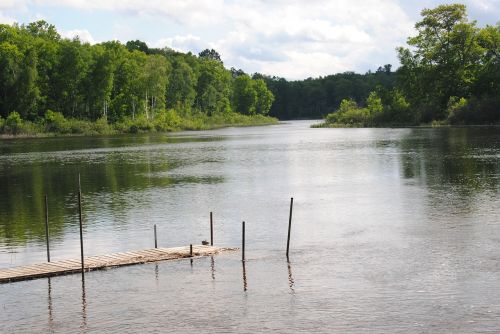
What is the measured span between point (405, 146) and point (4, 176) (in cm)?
4343

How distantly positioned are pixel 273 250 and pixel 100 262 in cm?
654

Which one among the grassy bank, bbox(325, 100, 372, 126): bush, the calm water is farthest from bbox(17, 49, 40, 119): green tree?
the calm water

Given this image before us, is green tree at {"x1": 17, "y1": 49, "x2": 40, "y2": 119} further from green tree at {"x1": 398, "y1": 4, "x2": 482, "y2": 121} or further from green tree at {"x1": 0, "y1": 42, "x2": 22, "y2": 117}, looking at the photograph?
green tree at {"x1": 398, "y1": 4, "x2": 482, "y2": 121}

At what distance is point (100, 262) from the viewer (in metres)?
23.2

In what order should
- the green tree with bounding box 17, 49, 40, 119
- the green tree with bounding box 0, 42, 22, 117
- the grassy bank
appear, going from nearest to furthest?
the green tree with bounding box 0, 42, 22, 117
the green tree with bounding box 17, 49, 40, 119
the grassy bank

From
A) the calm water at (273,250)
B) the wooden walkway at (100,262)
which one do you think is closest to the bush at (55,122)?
the calm water at (273,250)

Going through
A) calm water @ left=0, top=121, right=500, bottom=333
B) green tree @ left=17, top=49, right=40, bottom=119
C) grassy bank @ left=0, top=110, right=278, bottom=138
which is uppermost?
green tree @ left=17, top=49, right=40, bottom=119

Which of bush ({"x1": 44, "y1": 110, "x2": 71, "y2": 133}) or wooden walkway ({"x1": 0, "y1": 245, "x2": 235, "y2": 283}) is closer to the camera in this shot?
wooden walkway ({"x1": 0, "y1": 245, "x2": 235, "y2": 283})

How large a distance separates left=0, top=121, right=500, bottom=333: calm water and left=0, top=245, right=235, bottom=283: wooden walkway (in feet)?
0.94

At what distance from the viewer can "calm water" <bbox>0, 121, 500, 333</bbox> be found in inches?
733

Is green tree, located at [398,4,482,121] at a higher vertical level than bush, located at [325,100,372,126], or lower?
higher

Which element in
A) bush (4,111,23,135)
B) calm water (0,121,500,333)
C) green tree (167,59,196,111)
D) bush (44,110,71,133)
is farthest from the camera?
green tree (167,59,196,111)

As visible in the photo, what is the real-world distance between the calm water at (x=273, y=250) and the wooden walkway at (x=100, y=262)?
0.29 metres

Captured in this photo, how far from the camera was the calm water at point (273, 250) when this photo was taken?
18625mm
